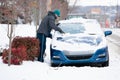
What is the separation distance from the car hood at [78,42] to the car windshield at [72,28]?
53 centimetres

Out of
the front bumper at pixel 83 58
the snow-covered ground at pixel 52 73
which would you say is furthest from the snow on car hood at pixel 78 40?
the snow-covered ground at pixel 52 73

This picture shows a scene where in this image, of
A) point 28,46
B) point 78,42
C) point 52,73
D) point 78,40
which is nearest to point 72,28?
point 78,40

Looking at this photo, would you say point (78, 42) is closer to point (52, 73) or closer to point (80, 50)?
point (80, 50)

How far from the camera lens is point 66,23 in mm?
14242

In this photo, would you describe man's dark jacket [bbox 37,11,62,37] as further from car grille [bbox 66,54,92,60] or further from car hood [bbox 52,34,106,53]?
car grille [bbox 66,54,92,60]

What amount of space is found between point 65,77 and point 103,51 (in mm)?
2615

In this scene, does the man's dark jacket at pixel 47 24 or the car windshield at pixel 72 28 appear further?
the car windshield at pixel 72 28

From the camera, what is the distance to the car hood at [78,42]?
12.1m

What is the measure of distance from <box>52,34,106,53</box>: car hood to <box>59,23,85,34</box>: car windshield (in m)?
0.53

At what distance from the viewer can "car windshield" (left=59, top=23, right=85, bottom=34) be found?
13.5 meters

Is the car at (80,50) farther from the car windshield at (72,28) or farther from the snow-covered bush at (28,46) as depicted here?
the snow-covered bush at (28,46)

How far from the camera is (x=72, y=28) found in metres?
13.7

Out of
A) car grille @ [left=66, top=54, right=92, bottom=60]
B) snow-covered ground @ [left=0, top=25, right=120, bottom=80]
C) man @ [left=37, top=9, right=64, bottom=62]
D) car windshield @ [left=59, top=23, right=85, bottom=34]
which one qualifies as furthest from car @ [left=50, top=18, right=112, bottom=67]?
snow-covered ground @ [left=0, top=25, right=120, bottom=80]

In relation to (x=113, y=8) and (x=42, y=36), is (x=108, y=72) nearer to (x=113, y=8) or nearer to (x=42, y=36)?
(x=42, y=36)
